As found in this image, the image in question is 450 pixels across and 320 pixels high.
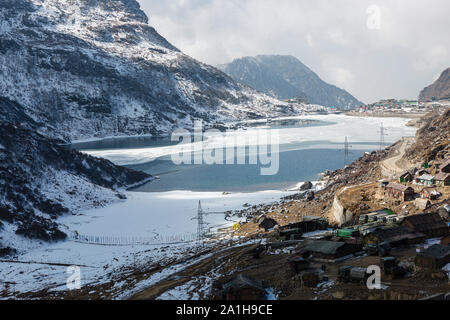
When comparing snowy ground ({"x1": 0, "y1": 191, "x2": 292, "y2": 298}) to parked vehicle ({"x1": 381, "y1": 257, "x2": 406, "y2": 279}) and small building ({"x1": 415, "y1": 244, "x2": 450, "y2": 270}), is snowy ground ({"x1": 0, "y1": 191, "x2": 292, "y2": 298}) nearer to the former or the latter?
parked vehicle ({"x1": 381, "y1": 257, "x2": 406, "y2": 279})

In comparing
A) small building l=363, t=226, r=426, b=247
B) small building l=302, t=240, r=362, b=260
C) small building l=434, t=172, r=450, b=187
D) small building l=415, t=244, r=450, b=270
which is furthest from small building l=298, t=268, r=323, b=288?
small building l=434, t=172, r=450, b=187

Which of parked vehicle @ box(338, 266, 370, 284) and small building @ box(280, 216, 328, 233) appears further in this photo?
small building @ box(280, 216, 328, 233)

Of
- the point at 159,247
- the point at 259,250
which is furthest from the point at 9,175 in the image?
the point at 259,250

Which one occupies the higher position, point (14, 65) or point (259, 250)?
point (14, 65)

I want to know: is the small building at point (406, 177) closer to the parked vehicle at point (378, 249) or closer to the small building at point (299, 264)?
the parked vehicle at point (378, 249)

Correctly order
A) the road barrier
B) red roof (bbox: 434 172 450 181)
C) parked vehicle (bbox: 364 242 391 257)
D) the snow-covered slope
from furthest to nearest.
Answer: the snow-covered slope → the road barrier → red roof (bbox: 434 172 450 181) → parked vehicle (bbox: 364 242 391 257)
